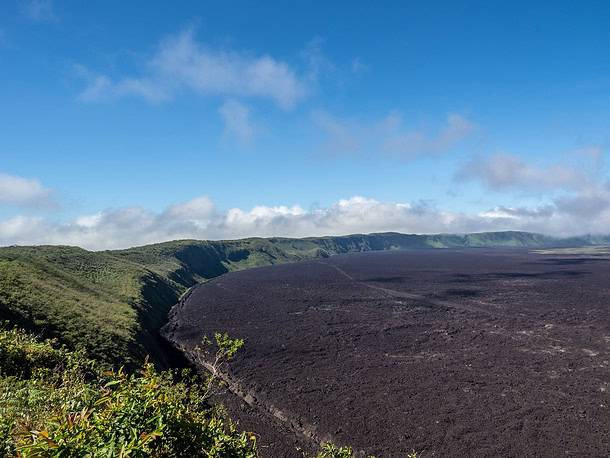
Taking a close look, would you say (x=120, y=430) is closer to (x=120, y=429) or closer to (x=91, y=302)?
(x=120, y=429)

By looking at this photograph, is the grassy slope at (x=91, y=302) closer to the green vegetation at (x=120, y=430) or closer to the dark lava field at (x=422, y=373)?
the dark lava field at (x=422, y=373)

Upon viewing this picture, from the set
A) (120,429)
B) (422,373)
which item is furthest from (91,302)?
(120,429)

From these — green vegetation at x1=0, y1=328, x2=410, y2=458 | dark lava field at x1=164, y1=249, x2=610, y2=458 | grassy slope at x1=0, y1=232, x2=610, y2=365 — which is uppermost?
green vegetation at x1=0, y1=328, x2=410, y2=458

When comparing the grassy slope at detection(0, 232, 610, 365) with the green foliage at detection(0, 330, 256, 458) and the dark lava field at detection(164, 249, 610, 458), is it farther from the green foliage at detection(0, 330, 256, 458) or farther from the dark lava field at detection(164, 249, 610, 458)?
the green foliage at detection(0, 330, 256, 458)

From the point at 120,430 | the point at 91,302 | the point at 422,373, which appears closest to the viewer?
the point at 120,430

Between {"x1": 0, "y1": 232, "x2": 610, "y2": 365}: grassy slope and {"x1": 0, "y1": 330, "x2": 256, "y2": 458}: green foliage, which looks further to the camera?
{"x1": 0, "y1": 232, "x2": 610, "y2": 365}: grassy slope

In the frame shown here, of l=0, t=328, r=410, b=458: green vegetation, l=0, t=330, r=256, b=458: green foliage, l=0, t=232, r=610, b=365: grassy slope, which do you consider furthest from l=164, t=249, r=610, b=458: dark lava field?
l=0, t=330, r=256, b=458: green foliage

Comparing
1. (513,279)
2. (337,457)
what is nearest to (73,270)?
(337,457)

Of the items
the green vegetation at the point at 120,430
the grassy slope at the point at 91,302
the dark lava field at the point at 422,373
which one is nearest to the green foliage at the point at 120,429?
the green vegetation at the point at 120,430
